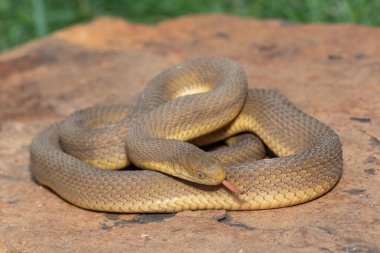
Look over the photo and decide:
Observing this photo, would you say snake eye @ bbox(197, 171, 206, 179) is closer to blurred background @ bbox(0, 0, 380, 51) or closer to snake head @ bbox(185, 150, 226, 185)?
snake head @ bbox(185, 150, 226, 185)

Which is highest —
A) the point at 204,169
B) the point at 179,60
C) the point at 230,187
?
the point at 204,169

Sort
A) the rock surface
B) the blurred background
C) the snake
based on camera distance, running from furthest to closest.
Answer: the blurred background
the snake
the rock surface

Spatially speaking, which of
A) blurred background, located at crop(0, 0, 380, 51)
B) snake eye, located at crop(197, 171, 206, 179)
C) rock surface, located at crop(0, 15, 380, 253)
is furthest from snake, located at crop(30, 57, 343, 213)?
blurred background, located at crop(0, 0, 380, 51)

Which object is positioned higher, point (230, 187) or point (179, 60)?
point (230, 187)

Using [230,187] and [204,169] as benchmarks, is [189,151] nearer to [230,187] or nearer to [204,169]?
[204,169]

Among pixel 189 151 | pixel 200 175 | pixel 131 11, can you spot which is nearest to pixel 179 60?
pixel 189 151

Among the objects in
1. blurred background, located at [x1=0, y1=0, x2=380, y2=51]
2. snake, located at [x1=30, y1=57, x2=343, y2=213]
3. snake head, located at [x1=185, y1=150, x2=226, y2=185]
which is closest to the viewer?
snake head, located at [x1=185, y1=150, x2=226, y2=185]

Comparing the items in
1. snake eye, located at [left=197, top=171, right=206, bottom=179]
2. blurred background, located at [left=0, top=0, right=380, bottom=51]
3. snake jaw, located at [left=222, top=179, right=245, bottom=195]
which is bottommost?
blurred background, located at [left=0, top=0, right=380, bottom=51]
